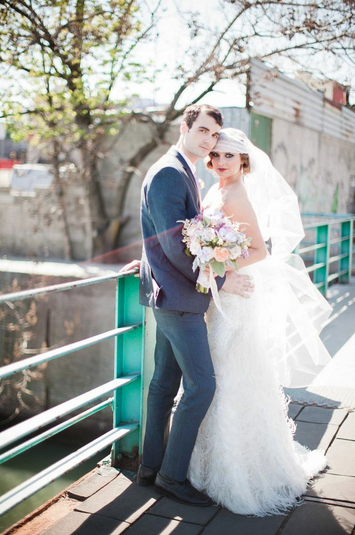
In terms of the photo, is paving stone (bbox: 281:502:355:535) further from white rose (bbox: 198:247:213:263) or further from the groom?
white rose (bbox: 198:247:213:263)

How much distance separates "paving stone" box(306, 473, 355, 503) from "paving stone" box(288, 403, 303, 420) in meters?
0.90

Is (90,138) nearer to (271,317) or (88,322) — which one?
(88,322)

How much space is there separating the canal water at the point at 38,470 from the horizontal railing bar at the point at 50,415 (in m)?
5.53

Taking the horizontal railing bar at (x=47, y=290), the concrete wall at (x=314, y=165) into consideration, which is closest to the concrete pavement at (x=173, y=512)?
the horizontal railing bar at (x=47, y=290)

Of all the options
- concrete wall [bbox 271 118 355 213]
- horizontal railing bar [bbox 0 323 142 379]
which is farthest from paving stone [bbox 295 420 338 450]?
concrete wall [bbox 271 118 355 213]

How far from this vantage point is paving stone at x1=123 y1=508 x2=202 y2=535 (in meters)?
2.63

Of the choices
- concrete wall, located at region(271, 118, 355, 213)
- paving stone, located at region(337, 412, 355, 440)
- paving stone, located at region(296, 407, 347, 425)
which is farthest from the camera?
concrete wall, located at region(271, 118, 355, 213)

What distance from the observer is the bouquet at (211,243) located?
263 centimetres

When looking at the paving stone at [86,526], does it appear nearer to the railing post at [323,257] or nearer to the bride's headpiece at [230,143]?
the bride's headpiece at [230,143]

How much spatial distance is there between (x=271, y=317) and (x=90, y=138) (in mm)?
10163

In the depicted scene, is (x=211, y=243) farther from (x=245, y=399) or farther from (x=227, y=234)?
(x=245, y=399)

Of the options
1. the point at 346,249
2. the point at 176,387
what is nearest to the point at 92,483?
the point at 176,387

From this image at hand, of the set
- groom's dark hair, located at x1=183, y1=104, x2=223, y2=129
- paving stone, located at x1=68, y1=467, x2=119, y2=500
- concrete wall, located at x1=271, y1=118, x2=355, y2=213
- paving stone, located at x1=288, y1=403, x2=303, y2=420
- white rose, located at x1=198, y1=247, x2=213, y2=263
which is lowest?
paving stone, located at x1=68, y1=467, x2=119, y2=500

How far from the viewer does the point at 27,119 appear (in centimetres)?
1325
